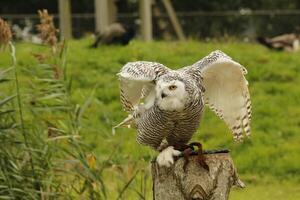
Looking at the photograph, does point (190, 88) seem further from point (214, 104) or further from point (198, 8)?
point (198, 8)

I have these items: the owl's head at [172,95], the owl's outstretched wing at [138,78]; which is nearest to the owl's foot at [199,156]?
the owl's head at [172,95]

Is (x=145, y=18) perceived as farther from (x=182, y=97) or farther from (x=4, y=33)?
(x=182, y=97)

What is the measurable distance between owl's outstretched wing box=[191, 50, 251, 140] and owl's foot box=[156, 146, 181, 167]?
0.53 metres

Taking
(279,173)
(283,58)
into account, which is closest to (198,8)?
(283,58)

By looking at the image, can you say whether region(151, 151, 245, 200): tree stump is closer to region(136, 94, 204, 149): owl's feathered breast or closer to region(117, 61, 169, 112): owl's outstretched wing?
region(136, 94, 204, 149): owl's feathered breast

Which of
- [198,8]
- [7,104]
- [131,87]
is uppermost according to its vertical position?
[131,87]

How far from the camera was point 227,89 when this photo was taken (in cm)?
651

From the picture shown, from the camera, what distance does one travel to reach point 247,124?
6641 mm

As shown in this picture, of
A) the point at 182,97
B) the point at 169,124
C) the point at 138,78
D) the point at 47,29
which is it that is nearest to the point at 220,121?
the point at 47,29

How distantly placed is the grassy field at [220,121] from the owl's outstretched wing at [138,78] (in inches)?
71.1

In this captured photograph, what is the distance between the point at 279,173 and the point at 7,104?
4587 millimetres

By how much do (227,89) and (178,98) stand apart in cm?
89

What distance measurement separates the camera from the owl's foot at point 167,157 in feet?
19.5

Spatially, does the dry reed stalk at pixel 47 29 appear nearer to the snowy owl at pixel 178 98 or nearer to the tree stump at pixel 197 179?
the snowy owl at pixel 178 98
